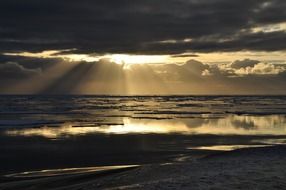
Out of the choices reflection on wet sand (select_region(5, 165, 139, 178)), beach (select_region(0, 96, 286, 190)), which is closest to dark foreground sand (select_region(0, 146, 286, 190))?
beach (select_region(0, 96, 286, 190))

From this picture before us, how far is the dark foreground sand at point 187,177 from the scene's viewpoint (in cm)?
1174

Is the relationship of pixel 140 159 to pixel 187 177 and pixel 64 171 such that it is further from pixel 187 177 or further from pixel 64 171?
pixel 187 177

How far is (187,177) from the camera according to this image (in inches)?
507

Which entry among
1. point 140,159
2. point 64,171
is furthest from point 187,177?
point 140,159

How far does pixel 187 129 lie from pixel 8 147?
13862 millimetres

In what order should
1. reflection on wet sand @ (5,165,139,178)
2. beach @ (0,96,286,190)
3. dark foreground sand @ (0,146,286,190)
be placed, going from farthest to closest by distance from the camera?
1. reflection on wet sand @ (5,165,139,178)
2. beach @ (0,96,286,190)
3. dark foreground sand @ (0,146,286,190)

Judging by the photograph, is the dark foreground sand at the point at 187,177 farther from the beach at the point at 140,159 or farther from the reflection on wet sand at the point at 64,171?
the reflection on wet sand at the point at 64,171

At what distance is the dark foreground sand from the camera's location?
38.5 feet

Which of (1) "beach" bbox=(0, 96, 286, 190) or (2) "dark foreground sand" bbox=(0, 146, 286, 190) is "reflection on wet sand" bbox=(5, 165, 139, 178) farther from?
(2) "dark foreground sand" bbox=(0, 146, 286, 190)

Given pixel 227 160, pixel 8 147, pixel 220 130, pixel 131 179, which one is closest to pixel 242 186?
pixel 131 179

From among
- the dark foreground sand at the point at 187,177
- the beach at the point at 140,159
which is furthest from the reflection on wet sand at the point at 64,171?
the dark foreground sand at the point at 187,177

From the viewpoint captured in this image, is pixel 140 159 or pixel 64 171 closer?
pixel 64 171

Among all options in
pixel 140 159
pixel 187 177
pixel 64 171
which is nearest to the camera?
pixel 187 177

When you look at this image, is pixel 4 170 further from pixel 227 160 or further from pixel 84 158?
pixel 227 160
